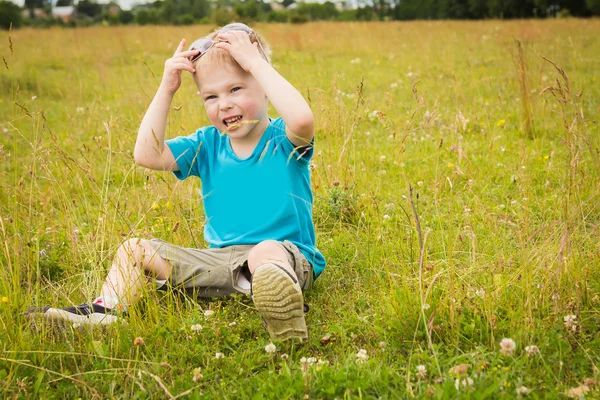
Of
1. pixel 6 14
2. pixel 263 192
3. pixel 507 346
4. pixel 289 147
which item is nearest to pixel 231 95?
pixel 289 147

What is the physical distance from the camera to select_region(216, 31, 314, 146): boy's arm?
234 cm

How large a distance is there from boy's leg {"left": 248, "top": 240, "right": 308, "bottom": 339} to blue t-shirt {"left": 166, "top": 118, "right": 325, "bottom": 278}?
1.13 ft

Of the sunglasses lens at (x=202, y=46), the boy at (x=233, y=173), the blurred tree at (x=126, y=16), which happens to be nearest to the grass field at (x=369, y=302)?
the boy at (x=233, y=173)

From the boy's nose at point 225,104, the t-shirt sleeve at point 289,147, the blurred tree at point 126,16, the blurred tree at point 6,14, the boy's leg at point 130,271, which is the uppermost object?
the blurred tree at point 126,16

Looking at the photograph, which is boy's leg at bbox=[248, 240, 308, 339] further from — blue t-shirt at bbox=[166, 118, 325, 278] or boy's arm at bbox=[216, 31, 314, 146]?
boy's arm at bbox=[216, 31, 314, 146]

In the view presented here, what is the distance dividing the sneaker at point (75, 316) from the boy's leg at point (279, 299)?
0.58 m

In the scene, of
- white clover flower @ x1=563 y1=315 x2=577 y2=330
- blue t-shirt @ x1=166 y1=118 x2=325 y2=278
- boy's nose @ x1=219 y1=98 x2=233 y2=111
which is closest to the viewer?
white clover flower @ x1=563 y1=315 x2=577 y2=330

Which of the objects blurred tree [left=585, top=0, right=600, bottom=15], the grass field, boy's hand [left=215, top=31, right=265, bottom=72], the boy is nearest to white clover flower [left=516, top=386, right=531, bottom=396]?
the grass field

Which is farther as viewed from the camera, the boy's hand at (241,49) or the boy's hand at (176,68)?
the boy's hand at (176,68)

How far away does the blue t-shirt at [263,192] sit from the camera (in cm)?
263

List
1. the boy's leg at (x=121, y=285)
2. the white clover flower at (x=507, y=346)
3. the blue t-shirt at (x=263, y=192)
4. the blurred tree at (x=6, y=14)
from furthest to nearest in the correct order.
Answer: the blurred tree at (x=6, y=14) → the blue t-shirt at (x=263, y=192) → the boy's leg at (x=121, y=285) → the white clover flower at (x=507, y=346)

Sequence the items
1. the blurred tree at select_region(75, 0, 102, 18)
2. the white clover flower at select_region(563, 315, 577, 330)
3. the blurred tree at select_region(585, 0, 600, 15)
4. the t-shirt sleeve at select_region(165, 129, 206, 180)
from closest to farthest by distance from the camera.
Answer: the white clover flower at select_region(563, 315, 577, 330) < the t-shirt sleeve at select_region(165, 129, 206, 180) < the blurred tree at select_region(585, 0, 600, 15) < the blurred tree at select_region(75, 0, 102, 18)

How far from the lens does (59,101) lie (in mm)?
7996

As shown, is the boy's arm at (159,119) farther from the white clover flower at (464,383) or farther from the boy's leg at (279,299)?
the white clover flower at (464,383)
